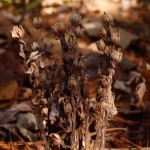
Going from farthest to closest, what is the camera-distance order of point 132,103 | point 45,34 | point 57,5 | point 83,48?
1. point 57,5
2. point 45,34
3. point 83,48
4. point 132,103

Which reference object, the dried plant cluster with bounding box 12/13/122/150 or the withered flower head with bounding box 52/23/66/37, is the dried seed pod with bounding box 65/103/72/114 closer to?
the dried plant cluster with bounding box 12/13/122/150

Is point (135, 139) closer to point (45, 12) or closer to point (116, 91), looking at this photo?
point (116, 91)

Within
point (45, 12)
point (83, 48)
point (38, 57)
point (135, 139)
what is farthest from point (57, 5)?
point (38, 57)

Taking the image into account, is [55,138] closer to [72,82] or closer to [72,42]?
[72,82]

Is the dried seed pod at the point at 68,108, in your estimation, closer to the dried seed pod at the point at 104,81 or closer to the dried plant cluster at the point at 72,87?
the dried plant cluster at the point at 72,87

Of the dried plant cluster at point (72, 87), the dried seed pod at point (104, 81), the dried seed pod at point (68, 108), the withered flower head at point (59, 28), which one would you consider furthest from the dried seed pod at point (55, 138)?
the withered flower head at point (59, 28)

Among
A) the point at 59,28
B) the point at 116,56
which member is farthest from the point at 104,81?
the point at 59,28

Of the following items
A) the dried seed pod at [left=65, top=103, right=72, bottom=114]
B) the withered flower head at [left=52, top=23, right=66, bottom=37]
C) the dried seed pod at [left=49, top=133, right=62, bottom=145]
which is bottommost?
the dried seed pod at [left=49, top=133, right=62, bottom=145]

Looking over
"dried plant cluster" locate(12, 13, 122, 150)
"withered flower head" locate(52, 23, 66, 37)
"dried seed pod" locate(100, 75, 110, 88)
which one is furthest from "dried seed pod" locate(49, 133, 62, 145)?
"withered flower head" locate(52, 23, 66, 37)
